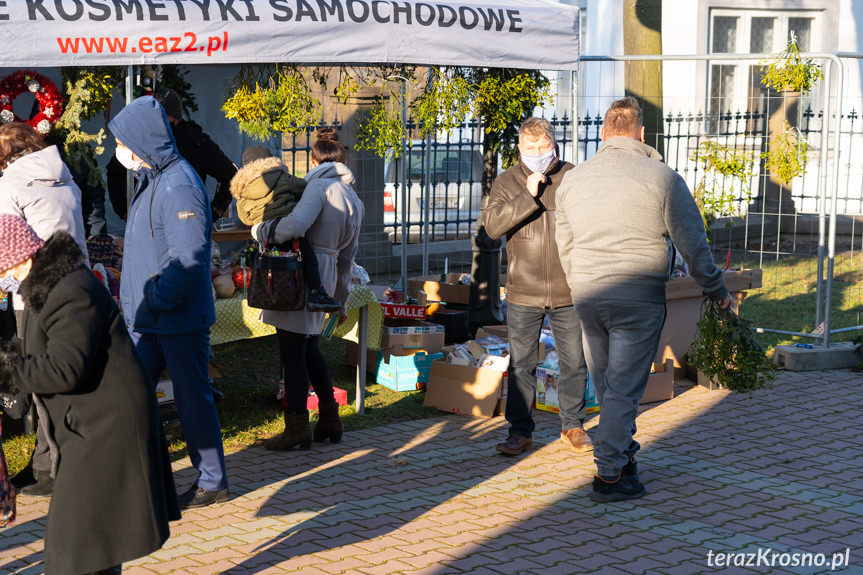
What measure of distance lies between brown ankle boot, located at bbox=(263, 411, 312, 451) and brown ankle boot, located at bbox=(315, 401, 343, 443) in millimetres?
130

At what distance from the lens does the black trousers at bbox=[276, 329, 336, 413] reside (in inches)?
239

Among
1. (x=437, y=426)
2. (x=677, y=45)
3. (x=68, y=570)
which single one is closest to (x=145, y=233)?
(x=68, y=570)

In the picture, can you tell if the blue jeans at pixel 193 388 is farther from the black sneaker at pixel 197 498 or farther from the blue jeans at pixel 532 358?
the blue jeans at pixel 532 358

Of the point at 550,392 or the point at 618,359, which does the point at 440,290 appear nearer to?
the point at 550,392

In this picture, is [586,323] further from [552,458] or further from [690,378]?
[690,378]

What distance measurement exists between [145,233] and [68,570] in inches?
78.2

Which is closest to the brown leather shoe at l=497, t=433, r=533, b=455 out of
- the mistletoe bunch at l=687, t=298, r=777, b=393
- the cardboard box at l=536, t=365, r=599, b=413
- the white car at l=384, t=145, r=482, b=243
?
the cardboard box at l=536, t=365, r=599, b=413

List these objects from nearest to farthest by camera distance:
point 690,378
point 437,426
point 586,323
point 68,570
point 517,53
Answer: point 68,570 → point 586,323 → point 437,426 → point 517,53 → point 690,378

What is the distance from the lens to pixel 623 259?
5184 millimetres

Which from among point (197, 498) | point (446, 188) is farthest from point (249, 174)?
point (446, 188)

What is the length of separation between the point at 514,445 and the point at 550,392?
3.79 feet

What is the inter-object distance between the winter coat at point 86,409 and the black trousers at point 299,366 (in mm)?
2620

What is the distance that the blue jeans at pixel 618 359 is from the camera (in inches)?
205

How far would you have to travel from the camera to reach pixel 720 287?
5.44m
